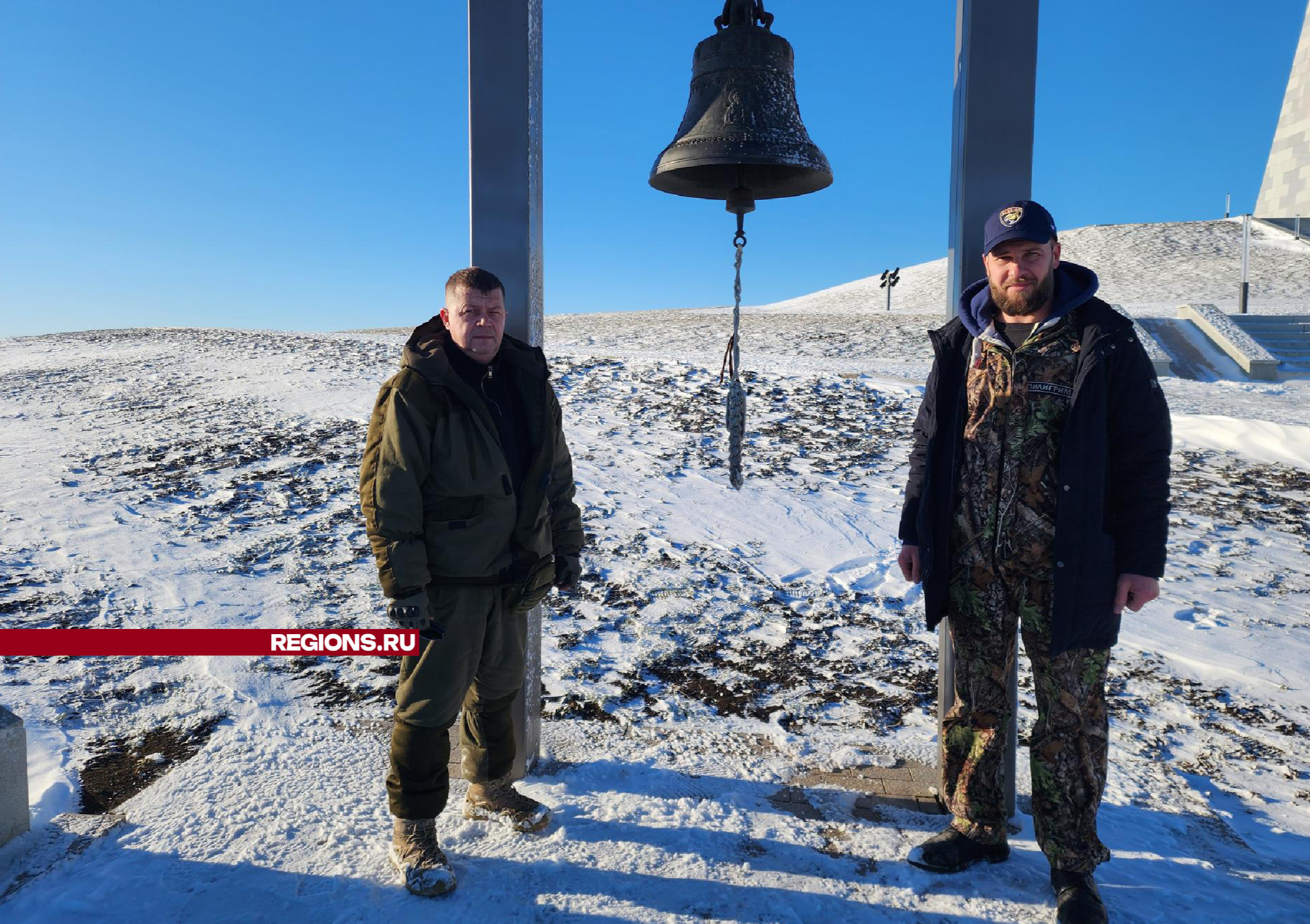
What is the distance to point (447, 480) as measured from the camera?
248cm

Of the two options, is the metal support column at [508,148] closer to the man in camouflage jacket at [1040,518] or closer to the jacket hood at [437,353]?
the jacket hood at [437,353]

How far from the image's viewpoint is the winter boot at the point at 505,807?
2.84 meters

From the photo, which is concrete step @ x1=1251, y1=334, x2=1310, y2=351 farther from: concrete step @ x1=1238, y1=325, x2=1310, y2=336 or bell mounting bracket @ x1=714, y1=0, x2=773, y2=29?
bell mounting bracket @ x1=714, y1=0, x2=773, y2=29

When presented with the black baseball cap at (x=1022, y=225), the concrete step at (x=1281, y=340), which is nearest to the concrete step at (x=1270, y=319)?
the concrete step at (x=1281, y=340)

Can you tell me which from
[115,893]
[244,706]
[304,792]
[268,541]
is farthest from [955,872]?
[268,541]

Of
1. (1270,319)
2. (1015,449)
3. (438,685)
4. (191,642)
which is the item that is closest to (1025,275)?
(1015,449)

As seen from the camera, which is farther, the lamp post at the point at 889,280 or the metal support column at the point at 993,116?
the lamp post at the point at 889,280

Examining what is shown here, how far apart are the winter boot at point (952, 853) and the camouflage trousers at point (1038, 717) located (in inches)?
1.3

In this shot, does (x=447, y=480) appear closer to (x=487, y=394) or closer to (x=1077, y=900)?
(x=487, y=394)

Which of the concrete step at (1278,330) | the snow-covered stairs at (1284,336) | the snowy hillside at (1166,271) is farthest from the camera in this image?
the snowy hillside at (1166,271)

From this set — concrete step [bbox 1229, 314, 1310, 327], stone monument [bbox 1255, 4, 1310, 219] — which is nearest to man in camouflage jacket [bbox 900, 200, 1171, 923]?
concrete step [bbox 1229, 314, 1310, 327]

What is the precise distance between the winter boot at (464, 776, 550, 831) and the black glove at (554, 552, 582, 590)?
2.55 ft

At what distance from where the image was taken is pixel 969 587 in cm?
257

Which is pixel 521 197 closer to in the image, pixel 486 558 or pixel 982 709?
pixel 486 558
